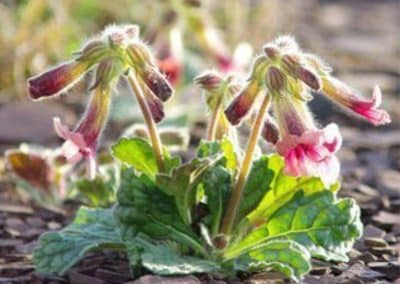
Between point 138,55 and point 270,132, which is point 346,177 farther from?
point 138,55

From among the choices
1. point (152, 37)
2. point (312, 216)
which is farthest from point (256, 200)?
point (152, 37)

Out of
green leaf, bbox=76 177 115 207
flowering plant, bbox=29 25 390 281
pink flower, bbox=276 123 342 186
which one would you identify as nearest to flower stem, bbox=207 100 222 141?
flowering plant, bbox=29 25 390 281

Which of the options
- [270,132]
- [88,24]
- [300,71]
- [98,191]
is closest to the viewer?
[300,71]

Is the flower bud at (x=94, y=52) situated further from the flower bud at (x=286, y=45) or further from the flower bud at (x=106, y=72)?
the flower bud at (x=286, y=45)

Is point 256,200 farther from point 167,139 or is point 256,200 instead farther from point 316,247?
point 167,139

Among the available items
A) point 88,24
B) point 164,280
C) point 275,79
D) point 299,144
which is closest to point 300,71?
point 275,79

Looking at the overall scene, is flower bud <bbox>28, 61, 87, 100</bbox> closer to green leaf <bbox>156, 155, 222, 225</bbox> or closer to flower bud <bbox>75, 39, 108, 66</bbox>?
flower bud <bbox>75, 39, 108, 66</bbox>

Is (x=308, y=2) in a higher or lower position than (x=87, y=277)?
higher
